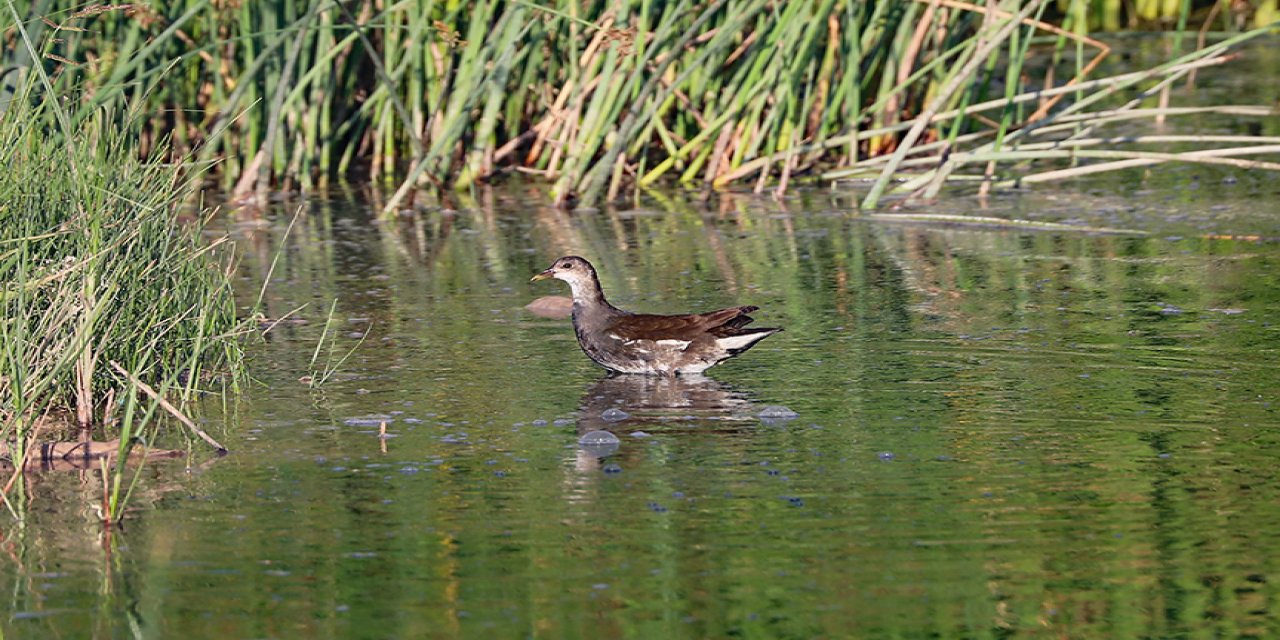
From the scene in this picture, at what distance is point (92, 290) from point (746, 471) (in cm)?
214

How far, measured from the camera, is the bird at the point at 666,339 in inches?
315

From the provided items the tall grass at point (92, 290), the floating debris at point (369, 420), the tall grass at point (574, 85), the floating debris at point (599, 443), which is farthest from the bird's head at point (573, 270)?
the tall grass at point (574, 85)

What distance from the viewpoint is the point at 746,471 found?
6211 millimetres

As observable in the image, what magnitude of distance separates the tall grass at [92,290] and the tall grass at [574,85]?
152 inches

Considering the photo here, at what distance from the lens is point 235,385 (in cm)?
753

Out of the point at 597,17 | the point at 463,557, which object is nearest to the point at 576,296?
the point at 463,557

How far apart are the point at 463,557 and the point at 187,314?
2498mm

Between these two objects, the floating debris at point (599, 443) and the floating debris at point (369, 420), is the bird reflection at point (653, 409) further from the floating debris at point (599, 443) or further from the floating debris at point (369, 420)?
the floating debris at point (369, 420)

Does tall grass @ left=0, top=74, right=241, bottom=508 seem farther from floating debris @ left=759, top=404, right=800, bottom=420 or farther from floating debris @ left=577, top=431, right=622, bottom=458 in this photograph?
floating debris @ left=759, top=404, right=800, bottom=420

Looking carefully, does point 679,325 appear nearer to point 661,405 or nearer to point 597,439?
point 661,405

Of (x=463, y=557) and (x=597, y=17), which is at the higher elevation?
(x=597, y=17)

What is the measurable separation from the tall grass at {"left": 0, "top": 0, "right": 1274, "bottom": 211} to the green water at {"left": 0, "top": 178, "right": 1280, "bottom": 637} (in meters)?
1.83

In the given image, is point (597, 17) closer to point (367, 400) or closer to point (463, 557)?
point (367, 400)

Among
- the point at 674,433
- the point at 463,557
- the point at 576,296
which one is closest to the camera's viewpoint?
the point at 463,557
